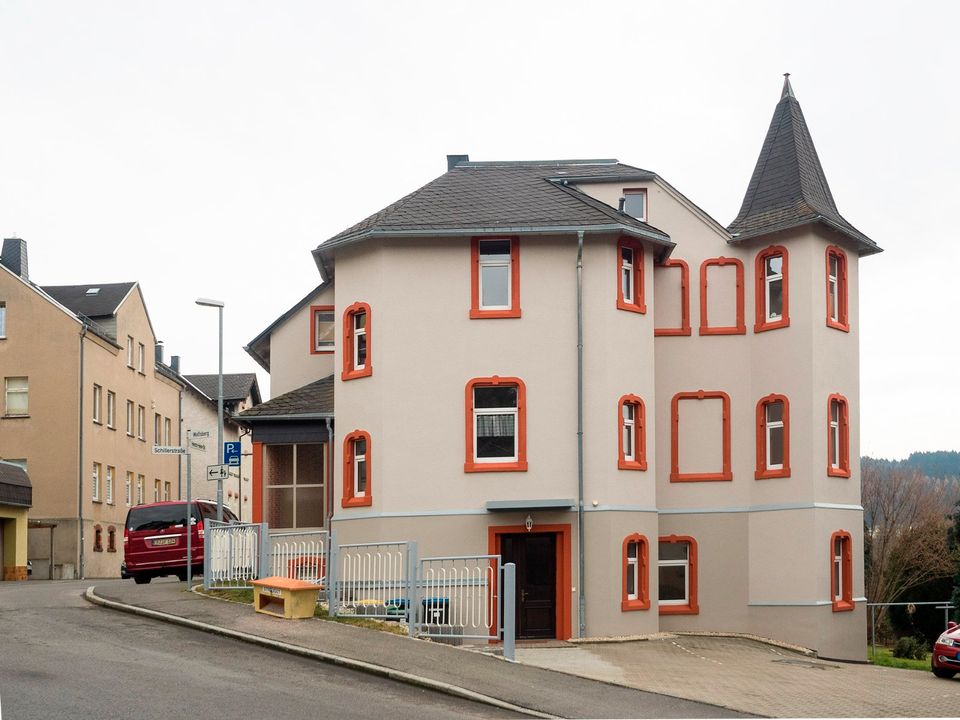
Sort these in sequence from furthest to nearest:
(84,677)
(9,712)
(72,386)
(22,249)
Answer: (22,249), (72,386), (84,677), (9,712)

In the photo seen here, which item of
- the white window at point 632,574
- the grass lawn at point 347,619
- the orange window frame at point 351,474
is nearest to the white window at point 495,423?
the orange window frame at point 351,474

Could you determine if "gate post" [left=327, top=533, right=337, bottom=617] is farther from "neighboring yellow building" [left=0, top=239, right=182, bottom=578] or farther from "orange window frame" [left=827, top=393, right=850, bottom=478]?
"neighboring yellow building" [left=0, top=239, right=182, bottom=578]

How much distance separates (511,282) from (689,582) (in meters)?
7.65

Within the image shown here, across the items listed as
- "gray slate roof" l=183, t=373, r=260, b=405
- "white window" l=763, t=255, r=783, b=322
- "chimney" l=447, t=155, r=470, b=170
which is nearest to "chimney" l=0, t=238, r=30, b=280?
"gray slate roof" l=183, t=373, r=260, b=405

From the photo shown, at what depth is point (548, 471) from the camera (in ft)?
88.5

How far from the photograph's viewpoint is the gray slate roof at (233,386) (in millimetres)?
74812

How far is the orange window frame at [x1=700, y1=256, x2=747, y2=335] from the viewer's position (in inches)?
1188

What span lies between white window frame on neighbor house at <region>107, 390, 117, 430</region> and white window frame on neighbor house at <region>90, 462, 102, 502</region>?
81.8 inches

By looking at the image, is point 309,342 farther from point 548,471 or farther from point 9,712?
point 9,712

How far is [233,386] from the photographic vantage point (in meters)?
76.2

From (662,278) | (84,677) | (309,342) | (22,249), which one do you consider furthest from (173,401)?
(84,677)

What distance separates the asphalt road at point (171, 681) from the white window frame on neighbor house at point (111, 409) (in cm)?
3480

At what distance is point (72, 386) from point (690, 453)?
2801cm

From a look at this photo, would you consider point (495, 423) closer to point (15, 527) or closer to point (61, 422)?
point (15, 527)
